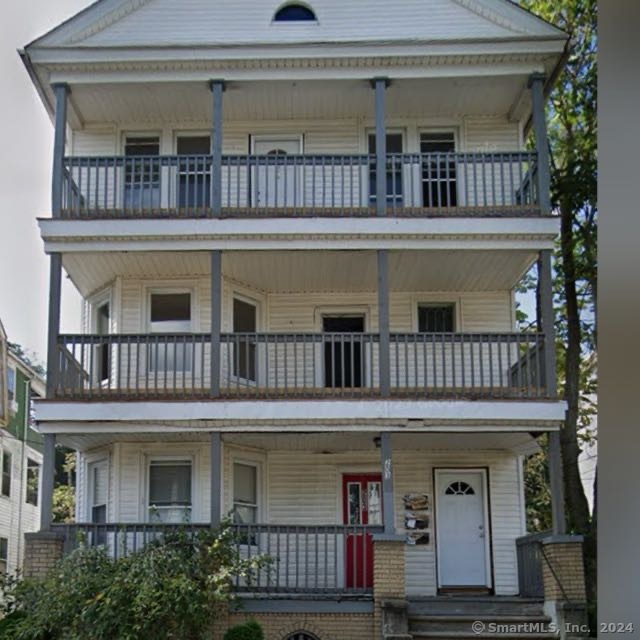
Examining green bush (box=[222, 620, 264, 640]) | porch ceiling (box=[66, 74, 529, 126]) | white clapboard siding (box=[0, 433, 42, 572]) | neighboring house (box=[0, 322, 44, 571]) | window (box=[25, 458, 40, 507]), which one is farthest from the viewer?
window (box=[25, 458, 40, 507])

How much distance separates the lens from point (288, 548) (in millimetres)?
14273

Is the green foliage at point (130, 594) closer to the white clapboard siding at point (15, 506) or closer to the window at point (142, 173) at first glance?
the window at point (142, 173)

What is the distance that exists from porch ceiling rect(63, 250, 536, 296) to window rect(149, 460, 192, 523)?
128 inches

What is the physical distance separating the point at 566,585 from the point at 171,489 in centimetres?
653

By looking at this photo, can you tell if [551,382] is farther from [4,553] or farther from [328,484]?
[4,553]

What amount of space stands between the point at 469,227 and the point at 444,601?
565 cm

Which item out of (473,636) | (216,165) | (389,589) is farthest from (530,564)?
(216,165)

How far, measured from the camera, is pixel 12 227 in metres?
22.1

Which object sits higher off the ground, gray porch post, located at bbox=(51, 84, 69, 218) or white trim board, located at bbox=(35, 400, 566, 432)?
gray porch post, located at bbox=(51, 84, 69, 218)

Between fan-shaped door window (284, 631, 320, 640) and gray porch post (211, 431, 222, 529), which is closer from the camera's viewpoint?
fan-shaped door window (284, 631, 320, 640)

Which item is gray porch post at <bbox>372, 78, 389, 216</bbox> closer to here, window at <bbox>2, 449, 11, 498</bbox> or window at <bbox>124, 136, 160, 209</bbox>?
window at <bbox>124, 136, 160, 209</bbox>

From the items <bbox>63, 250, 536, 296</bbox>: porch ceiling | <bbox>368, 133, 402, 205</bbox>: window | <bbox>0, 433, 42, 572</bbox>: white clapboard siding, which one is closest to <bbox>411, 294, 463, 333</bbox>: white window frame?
<bbox>63, 250, 536, 296</bbox>: porch ceiling

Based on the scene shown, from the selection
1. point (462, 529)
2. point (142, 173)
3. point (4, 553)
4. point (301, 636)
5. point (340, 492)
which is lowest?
point (301, 636)

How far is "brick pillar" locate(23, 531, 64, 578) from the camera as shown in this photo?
13695 millimetres
